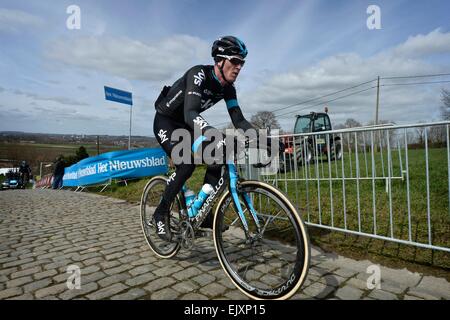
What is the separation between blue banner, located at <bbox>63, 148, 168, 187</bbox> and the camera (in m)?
11.8

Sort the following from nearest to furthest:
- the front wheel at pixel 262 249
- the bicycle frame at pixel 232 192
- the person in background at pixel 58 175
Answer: the front wheel at pixel 262 249
the bicycle frame at pixel 232 192
the person in background at pixel 58 175

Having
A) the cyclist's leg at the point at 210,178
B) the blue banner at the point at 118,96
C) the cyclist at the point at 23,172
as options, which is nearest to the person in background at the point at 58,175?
the blue banner at the point at 118,96

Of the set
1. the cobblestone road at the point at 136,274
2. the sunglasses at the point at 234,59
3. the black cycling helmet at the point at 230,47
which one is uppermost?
the black cycling helmet at the point at 230,47

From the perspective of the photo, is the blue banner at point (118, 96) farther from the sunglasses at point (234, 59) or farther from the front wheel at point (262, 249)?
the front wheel at point (262, 249)

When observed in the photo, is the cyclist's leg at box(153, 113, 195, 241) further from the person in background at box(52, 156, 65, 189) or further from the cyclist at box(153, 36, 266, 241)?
the person in background at box(52, 156, 65, 189)

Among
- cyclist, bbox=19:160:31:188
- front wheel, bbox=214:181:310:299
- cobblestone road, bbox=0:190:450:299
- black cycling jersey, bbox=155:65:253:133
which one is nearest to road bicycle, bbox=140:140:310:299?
front wheel, bbox=214:181:310:299

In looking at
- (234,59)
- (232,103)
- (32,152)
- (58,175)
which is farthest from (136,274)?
(32,152)

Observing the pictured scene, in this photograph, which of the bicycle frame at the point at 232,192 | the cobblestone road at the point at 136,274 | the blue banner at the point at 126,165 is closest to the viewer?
the bicycle frame at the point at 232,192

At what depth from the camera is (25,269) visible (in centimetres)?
329

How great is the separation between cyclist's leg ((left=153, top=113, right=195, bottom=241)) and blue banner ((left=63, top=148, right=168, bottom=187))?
29.0 ft

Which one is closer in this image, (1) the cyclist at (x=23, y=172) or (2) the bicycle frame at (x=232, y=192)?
(2) the bicycle frame at (x=232, y=192)

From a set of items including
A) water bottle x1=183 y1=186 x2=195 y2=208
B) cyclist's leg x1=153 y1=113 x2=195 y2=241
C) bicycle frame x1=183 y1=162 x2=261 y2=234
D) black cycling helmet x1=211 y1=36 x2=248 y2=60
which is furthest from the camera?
water bottle x1=183 y1=186 x2=195 y2=208

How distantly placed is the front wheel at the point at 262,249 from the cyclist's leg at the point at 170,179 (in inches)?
26.3

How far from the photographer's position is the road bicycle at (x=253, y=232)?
7.08ft
